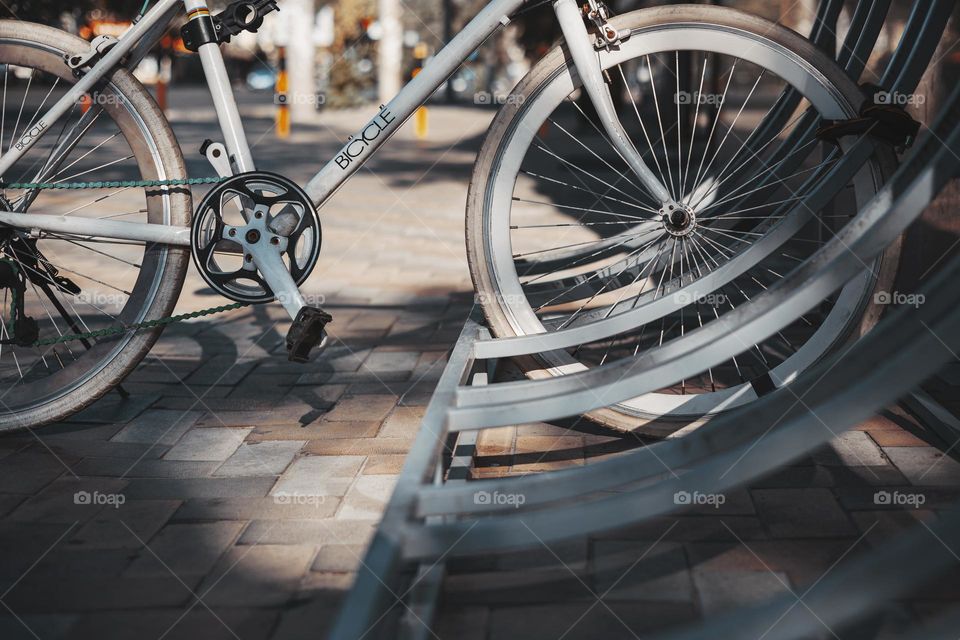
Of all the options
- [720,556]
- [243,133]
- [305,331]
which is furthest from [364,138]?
[720,556]

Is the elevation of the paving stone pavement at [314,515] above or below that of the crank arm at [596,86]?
below

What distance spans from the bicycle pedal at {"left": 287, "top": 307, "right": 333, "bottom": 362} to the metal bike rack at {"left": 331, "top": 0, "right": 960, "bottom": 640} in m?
0.62

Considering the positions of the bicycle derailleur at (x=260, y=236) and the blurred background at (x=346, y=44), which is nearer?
the bicycle derailleur at (x=260, y=236)

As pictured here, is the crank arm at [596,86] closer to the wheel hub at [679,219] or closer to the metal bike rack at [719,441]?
the wheel hub at [679,219]

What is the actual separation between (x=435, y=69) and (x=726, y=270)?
97cm

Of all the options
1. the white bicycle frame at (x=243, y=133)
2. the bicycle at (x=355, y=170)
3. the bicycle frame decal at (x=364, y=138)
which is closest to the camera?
the bicycle at (x=355, y=170)

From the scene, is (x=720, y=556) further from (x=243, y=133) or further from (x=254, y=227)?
(x=243, y=133)

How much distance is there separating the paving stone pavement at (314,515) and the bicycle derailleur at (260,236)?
16.4 inches

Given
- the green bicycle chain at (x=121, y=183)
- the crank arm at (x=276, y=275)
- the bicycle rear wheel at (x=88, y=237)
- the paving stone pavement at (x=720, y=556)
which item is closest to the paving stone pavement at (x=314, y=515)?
the paving stone pavement at (x=720, y=556)

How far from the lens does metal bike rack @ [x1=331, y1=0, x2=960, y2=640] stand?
4.45 ft

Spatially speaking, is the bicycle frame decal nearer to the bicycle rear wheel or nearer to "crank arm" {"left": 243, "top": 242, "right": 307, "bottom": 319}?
"crank arm" {"left": 243, "top": 242, "right": 307, "bottom": 319}

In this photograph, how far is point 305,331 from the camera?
2672 mm

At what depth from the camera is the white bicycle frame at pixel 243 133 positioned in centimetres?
271

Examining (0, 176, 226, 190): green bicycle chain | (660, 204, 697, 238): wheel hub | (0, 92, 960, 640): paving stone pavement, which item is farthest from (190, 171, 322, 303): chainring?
(660, 204, 697, 238): wheel hub
